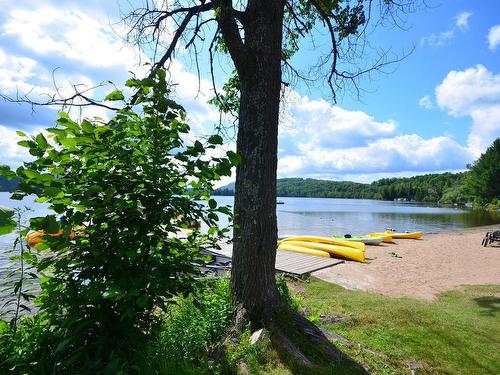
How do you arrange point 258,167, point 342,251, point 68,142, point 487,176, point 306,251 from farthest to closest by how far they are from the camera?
point 487,176
point 342,251
point 306,251
point 258,167
point 68,142

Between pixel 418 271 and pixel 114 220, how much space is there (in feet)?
46.4

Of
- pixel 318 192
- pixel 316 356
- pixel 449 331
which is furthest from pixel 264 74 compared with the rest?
pixel 318 192

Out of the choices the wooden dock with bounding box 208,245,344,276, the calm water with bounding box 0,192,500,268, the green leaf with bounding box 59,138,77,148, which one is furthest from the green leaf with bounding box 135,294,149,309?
the calm water with bounding box 0,192,500,268

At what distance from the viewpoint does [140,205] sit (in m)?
2.02

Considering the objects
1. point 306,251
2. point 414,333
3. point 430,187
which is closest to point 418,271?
point 306,251

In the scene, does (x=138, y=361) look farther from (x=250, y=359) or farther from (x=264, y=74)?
(x=264, y=74)

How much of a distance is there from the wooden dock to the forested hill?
75665 millimetres

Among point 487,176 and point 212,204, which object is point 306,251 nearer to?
point 212,204

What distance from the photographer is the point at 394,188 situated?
489ft

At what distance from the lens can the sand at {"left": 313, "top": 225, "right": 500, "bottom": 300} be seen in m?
10.5

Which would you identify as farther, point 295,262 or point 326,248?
point 326,248

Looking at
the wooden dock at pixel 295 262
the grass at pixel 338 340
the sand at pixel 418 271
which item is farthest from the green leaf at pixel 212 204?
the sand at pixel 418 271

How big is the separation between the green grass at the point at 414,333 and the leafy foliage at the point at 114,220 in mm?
3250

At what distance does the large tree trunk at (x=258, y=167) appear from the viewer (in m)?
3.99
